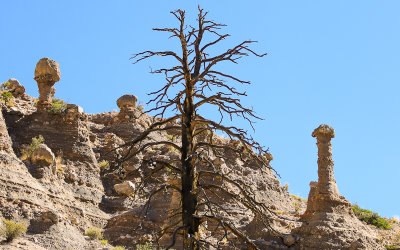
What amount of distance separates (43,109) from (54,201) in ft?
25.2

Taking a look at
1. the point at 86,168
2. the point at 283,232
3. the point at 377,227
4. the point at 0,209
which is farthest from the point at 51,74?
the point at 377,227

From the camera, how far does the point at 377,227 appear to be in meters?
31.2

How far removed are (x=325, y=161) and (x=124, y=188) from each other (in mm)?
11587

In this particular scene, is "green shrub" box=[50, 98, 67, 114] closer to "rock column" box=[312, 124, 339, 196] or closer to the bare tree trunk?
"rock column" box=[312, 124, 339, 196]

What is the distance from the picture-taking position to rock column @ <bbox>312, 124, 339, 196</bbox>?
2439 cm

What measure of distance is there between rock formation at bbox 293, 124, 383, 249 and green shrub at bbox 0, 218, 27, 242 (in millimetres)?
12760

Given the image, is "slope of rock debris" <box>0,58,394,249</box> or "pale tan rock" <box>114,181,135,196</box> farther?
"pale tan rock" <box>114,181,135,196</box>

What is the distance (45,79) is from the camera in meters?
28.5

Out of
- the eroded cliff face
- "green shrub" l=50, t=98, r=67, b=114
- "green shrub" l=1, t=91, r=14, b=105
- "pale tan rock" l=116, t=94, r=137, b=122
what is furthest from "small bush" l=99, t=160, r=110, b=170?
"green shrub" l=1, t=91, r=14, b=105

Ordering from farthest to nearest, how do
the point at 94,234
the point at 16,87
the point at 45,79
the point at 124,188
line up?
1. the point at 16,87
2. the point at 45,79
3. the point at 124,188
4. the point at 94,234

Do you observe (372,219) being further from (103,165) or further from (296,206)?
(103,165)

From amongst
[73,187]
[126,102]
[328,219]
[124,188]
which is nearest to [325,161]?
[328,219]

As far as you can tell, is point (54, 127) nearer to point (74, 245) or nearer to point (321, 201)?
point (74, 245)

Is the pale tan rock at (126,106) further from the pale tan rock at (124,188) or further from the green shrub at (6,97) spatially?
the green shrub at (6,97)
